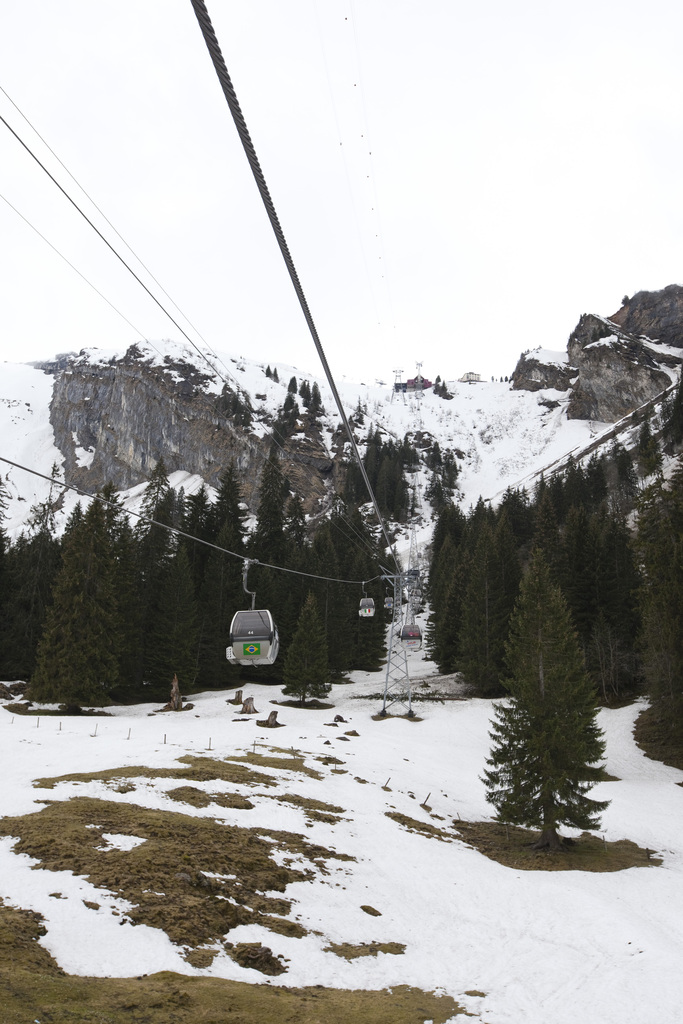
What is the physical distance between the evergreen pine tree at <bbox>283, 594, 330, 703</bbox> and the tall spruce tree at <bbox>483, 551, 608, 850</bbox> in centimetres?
2304

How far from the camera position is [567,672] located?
25.2 m

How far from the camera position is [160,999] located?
22.1ft

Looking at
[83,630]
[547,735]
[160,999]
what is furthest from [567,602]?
[160,999]

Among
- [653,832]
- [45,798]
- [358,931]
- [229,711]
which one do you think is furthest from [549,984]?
[229,711]

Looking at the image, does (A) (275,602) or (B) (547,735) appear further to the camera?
(A) (275,602)

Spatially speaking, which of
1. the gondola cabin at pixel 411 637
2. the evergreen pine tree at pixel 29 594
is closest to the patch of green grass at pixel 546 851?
the gondola cabin at pixel 411 637

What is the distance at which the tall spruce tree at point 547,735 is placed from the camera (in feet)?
77.2

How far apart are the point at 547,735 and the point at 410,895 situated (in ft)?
38.1

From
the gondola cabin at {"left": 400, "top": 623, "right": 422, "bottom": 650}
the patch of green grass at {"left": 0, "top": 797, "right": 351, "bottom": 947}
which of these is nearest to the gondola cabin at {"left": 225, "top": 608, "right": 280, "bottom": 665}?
the patch of green grass at {"left": 0, "top": 797, "right": 351, "bottom": 947}

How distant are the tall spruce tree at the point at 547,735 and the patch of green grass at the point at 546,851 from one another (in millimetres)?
887

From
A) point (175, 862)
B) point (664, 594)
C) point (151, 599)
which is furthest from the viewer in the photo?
point (151, 599)

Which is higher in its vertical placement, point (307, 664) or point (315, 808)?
point (307, 664)

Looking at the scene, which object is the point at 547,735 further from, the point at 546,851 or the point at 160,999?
the point at 160,999

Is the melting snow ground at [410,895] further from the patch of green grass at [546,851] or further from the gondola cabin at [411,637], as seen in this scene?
the gondola cabin at [411,637]
